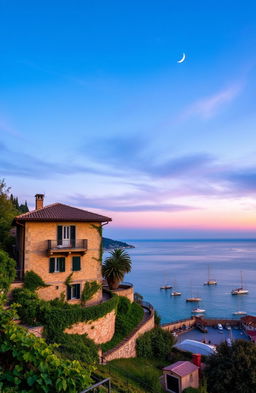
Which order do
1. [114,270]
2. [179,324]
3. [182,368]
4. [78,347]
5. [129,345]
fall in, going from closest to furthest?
[78,347] → [182,368] → [129,345] → [114,270] → [179,324]

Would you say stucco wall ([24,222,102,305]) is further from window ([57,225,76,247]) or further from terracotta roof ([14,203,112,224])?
terracotta roof ([14,203,112,224])

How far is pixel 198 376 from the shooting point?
22.1 m

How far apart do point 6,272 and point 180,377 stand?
1471 cm

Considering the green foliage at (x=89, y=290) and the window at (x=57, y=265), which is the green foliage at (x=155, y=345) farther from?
the window at (x=57, y=265)

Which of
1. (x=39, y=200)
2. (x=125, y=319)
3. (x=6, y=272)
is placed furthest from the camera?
(x=39, y=200)

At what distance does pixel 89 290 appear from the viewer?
24.0 m

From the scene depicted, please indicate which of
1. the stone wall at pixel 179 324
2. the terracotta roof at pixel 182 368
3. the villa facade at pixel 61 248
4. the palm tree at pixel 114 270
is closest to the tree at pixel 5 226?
the villa facade at pixel 61 248

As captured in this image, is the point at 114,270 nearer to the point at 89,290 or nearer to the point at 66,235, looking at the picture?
the point at 89,290

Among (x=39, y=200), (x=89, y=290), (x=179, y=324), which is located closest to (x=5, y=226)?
(x=39, y=200)

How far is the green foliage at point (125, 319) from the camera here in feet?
78.8

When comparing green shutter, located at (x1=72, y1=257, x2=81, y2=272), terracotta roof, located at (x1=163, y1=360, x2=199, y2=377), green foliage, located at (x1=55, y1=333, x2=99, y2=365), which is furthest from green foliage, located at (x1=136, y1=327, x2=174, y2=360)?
green shutter, located at (x1=72, y1=257, x2=81, y2=272)

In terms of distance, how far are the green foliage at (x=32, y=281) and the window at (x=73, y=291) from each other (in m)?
2.30

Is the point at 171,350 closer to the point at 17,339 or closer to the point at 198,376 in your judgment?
the point at 198,376

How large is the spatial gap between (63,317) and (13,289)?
471cm
